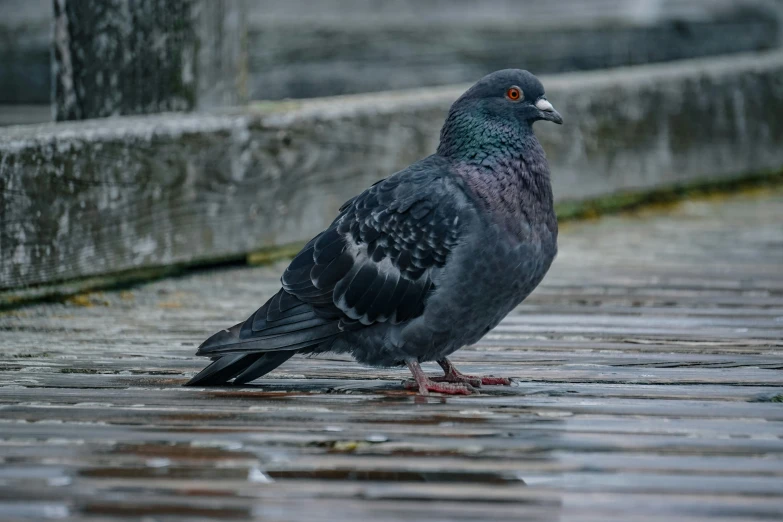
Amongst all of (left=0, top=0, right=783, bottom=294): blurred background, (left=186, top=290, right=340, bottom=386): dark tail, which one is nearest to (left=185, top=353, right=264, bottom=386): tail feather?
(left=186, top=290, right=340, bottom=386): dark tail

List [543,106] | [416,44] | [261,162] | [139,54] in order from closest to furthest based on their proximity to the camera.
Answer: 1. [543,106]
2. [139,54]
3. [261,162]
4. [416,44]

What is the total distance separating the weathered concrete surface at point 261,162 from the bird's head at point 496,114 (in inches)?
67.5

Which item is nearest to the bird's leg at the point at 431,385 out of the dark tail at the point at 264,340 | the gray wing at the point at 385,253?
the gray wing at the point at 385,253

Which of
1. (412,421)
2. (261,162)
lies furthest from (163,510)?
(261,162)

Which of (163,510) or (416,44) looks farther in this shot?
(416,44)

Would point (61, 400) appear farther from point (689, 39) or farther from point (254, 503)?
point (689, 39)

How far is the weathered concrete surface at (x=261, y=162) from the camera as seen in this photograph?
5121 mm

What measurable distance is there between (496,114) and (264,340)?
101 cm

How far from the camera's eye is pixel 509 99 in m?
4.21

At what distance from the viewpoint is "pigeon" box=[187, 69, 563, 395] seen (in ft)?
12.5

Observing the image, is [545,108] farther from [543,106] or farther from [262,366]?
[262,366]

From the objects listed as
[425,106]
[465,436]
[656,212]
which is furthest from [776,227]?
[465,436]

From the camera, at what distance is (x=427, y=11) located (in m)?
11.9

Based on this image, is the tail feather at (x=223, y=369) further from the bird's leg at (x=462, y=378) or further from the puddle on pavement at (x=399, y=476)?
the puddle on pavement at (x=399, y=476)
